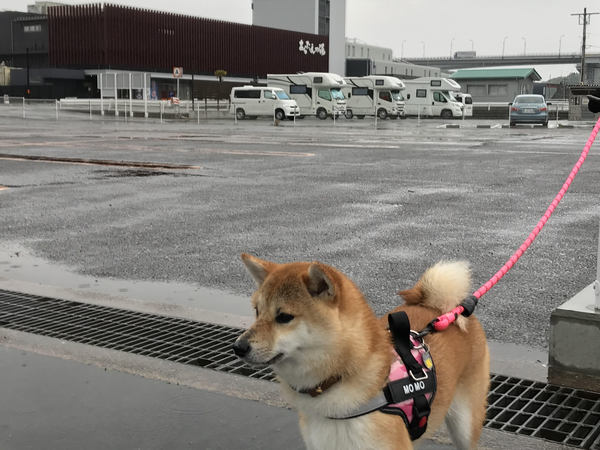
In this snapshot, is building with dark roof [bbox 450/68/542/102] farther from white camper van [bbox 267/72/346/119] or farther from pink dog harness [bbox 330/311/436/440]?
pink dog harness [bbox 330/311/436/440]

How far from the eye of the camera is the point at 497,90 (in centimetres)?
8981

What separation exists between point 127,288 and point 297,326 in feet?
13.1

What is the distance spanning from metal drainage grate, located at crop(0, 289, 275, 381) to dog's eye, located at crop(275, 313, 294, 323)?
5.75 ft

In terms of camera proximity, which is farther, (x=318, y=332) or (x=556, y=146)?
(x=556, y=146)

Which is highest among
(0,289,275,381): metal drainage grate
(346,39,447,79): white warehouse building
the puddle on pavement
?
(346,39,447,79): white warehouse building

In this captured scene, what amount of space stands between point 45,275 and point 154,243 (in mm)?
1522

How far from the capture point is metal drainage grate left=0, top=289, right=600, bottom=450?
3.69m

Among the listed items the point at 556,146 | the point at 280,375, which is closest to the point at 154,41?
the point at 556,146

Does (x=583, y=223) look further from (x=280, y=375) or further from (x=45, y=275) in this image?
(x=280, y=375)

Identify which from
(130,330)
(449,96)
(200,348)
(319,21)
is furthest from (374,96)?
(319,21)

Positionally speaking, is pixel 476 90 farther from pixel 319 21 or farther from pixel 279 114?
pixel 279 114

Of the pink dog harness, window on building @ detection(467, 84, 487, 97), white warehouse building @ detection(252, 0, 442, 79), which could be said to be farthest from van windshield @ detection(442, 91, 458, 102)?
white warehouse building @ detection(252, 0, 442, 79)

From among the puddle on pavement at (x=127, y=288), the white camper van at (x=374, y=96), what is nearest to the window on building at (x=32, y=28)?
the white camper van at (x=374, y=96)

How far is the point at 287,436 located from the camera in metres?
3.52
